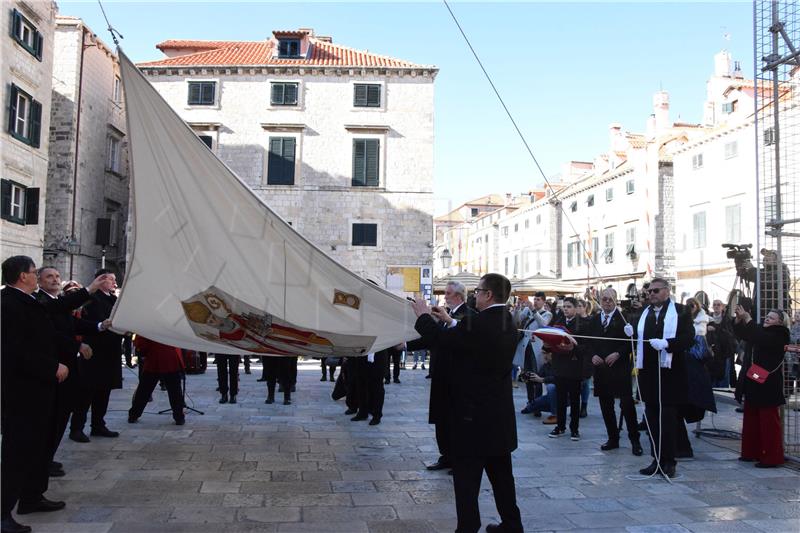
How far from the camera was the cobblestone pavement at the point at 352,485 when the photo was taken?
4.67 m

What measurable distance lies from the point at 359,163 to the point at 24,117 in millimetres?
13650

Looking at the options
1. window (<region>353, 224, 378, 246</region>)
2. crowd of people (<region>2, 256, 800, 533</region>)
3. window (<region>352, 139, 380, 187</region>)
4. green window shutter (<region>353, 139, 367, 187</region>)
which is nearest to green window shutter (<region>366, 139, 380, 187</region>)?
window (<region>352, 139, 380, 187</region>)

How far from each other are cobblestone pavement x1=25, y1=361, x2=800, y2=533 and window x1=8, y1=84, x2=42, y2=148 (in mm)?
13834

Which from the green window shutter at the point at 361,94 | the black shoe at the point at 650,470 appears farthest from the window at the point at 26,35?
the black shoe at the point at 650,470

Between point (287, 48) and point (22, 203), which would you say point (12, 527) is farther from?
point (287, 48)

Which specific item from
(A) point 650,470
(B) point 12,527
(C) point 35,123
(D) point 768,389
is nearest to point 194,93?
(C) point 35,123

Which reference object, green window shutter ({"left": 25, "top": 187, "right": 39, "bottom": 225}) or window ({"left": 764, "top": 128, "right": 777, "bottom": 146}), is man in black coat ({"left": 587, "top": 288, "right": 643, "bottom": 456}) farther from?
green window shutter ({"left": 25, "top": 187, "right": 39, "bottom": 225})

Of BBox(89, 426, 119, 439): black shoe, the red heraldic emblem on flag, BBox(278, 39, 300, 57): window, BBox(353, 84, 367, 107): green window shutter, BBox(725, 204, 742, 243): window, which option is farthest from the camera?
BBox(278, 39, 300, 57): window

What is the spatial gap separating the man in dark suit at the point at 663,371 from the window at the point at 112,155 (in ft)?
90.6

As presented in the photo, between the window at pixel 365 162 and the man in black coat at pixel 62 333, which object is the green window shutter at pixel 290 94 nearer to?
the window at pixel 365 162

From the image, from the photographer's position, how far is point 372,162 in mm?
28719

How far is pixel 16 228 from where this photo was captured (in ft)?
61.4

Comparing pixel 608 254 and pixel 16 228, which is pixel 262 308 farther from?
pixel 608 254

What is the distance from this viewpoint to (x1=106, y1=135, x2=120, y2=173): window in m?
28.6
